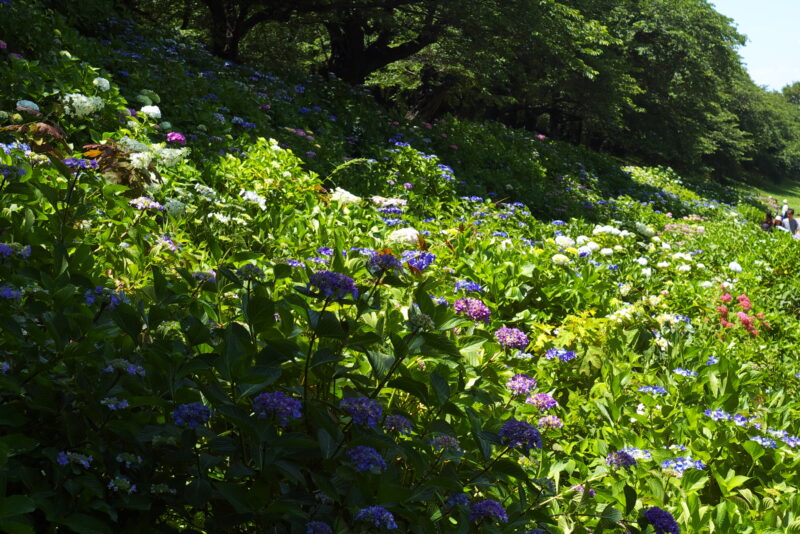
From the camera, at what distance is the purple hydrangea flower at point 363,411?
1550 mm

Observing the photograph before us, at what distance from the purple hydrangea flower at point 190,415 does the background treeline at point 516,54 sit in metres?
10.8

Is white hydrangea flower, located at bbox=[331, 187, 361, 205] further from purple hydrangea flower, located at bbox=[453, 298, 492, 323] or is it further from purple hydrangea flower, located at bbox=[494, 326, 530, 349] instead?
purple hydrangea flower, located at bbox=[494, 326, 530, 349]

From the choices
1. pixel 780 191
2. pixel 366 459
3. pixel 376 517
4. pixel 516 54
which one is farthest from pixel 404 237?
pixel 780 191

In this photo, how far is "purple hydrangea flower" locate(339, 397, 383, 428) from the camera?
155cm

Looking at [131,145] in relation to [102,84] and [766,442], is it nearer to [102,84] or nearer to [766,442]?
[102,84]

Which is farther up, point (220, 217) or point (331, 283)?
point (331, 283)

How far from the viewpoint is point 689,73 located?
87.6 feet

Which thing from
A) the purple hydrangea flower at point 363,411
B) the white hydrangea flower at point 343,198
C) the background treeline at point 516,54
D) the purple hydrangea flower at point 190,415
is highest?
the background treeline at point 516,54

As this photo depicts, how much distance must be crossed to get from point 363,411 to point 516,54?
502 inches

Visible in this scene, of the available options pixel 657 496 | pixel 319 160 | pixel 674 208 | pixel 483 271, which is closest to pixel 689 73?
pixel 674 208

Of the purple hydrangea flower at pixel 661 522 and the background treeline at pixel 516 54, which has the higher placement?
the background treeline at pixel 516 54

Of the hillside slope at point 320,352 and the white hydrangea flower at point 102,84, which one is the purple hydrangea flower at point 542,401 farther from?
the white hydrangea flower at point 102,84

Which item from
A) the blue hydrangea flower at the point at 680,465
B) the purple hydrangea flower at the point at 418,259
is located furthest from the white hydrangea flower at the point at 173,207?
the blue hydrangea flower at the point at 680,465

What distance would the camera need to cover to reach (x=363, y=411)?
5.13 feet
